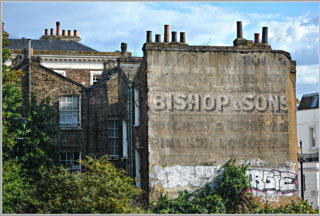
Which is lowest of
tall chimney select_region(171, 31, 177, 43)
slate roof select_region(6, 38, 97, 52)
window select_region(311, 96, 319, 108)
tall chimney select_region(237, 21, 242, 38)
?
window select_region(311, 96, 319, 108)

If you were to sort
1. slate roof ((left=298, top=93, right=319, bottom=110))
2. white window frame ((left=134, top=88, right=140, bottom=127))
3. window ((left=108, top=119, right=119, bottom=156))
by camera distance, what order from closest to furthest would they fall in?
1. white window frame ((left=134, top=88, right=140, bottom=127))
2. window ((left=108, top=119, right=119, bottom=156))
3. slate roof ((left=298, top=93, right=319, bottom=110))

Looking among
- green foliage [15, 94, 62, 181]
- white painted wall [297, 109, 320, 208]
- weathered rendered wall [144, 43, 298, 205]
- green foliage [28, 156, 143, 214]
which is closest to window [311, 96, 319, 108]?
white painted wall [297, 109, 320, 208]

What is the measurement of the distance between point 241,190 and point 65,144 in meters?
13.4

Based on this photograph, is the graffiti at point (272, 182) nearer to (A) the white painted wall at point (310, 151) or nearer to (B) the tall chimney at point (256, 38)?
(B) the tall chimney at point (256, 38)

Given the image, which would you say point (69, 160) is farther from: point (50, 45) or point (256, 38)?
point (50, 45)

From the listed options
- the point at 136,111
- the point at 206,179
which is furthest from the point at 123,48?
the point at 206,179

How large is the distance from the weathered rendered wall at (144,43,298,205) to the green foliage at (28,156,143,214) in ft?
8.85

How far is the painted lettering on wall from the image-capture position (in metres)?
22.5

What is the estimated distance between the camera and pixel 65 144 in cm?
3153

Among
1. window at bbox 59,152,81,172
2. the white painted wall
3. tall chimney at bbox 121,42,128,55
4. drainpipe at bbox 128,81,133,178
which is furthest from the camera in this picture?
the white painted wall

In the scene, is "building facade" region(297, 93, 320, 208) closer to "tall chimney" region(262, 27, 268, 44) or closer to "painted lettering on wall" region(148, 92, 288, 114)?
"painted lettering on wall" region(148, 92, 288, 114)

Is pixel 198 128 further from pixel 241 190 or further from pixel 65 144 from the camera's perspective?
pixel 65 144

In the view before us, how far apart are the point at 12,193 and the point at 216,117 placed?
29.4 feet

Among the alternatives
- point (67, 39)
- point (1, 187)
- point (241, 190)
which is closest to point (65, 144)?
point (1, 187)
